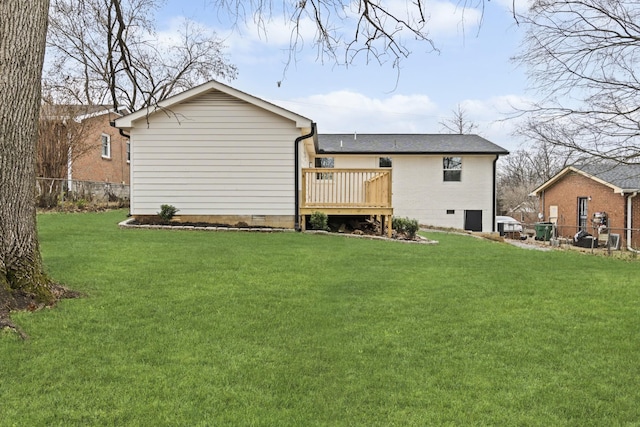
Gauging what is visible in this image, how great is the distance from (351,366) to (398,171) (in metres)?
18.1

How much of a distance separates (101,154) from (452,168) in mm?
15771

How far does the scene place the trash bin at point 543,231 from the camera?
2323 centimetres

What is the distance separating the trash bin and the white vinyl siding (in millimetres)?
15764

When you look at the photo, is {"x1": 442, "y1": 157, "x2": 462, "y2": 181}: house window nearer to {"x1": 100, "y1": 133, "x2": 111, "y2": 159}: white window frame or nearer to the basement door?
the basement door

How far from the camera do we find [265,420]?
2.61 meters

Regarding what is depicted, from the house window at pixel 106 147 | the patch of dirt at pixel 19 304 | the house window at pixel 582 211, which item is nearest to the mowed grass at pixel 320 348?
the patch of dirt at pixel 19 304

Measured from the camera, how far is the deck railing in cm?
1202

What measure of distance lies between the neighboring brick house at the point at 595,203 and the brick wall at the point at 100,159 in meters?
18.8

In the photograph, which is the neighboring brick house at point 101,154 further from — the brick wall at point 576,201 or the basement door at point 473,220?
the brick wall at point 576,201

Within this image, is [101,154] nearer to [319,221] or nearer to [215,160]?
[215,160]

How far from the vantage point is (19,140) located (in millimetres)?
4473

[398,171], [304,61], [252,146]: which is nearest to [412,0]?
[304,61]

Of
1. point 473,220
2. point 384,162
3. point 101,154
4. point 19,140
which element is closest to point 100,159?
point 101,154

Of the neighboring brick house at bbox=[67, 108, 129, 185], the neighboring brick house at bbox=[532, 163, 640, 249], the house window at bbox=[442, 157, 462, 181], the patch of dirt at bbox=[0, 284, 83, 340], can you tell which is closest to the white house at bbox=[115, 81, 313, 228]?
the neighboring brick house at bbox=[67, 108, 129, 185]
